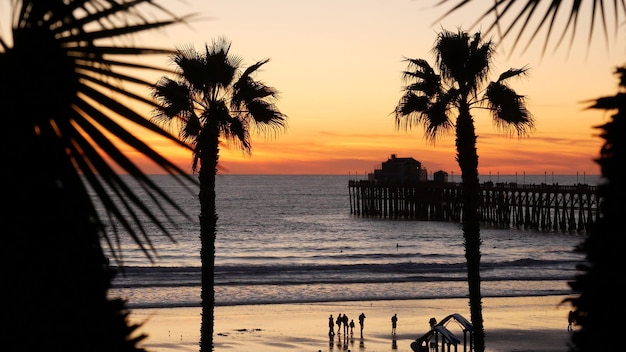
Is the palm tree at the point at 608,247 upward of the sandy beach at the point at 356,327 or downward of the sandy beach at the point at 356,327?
upward

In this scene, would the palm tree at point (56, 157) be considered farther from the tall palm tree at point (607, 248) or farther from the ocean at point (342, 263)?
the ocean at point (342, 263)

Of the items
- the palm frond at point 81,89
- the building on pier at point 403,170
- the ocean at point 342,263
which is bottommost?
the ocean at point 342,263

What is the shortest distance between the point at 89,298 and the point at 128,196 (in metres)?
0.61

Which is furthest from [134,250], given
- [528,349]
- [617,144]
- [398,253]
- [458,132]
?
[617,144]

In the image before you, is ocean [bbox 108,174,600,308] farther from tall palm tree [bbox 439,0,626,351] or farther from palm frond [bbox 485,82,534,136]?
tall palm tree [bbox 439,0,626,351]

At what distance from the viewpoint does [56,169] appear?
8.09ft

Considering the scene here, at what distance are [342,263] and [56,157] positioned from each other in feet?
200

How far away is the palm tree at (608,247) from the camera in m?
3.63

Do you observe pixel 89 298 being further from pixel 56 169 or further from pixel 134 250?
pixel 134 250

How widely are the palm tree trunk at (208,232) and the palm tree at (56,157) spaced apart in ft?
43.1

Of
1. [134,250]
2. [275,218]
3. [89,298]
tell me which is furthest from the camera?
[275,218]

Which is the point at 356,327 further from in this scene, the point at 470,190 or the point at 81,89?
the point at 81,89

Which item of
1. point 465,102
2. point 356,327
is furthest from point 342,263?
point 465,102

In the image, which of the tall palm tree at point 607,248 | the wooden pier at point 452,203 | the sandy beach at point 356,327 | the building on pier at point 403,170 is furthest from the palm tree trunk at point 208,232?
the building on pier at point 403,170
